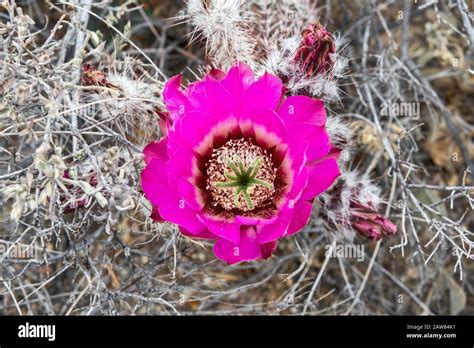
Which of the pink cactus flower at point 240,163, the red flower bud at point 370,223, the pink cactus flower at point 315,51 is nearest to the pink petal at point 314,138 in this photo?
the pink cactus flower at point 240,163

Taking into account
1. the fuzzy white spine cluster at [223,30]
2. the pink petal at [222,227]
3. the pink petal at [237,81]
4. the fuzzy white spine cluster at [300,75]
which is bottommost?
the pink petal at [222,227]

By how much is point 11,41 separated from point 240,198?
16.9 inches

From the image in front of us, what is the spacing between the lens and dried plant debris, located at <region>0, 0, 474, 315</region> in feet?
3.27

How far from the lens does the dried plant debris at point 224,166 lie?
1.00 meters

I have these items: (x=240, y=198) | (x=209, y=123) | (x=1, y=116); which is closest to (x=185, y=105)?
(x=209, y=123)

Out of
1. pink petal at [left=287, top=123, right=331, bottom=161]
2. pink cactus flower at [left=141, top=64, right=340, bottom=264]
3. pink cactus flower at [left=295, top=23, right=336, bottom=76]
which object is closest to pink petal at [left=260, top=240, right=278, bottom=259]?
pink cactus flower at [left=141, top=64, right=340, bottom=264]

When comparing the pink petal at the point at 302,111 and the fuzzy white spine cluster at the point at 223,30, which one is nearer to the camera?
the pink petal at the point at 302,111

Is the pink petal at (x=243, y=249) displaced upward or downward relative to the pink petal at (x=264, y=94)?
downward

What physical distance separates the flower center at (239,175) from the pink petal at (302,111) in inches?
2.9

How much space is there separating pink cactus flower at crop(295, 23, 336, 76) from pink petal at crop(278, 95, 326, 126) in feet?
0.20

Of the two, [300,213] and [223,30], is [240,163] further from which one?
[223,30]

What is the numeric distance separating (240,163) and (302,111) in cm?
11

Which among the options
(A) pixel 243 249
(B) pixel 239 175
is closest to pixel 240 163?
(B) pixel 239 175

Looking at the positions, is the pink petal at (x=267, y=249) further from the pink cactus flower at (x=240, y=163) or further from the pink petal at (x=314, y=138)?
the pink petal at (x=314, y=138)
